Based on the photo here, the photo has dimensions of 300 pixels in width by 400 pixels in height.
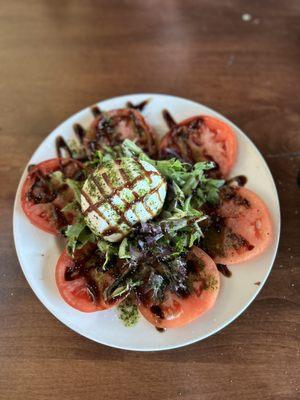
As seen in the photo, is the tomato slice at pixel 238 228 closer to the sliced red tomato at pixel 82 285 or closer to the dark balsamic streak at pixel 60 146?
the sliced red tomato at pixel 82 285

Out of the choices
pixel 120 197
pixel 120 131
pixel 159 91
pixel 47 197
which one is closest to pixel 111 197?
pixel 120 197

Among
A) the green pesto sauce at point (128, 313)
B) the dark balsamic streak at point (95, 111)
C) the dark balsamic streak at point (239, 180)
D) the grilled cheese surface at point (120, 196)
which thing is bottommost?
the green pesto sauce at point (128, 313)

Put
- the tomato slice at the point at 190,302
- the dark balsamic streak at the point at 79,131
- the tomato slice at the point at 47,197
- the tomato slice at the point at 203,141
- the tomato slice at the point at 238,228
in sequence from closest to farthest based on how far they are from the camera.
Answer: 1. the tomato slice at the point at 190,302
2. the tomato slice at the point at 238,228
3. the tomato slice at the point at 47,197
4. the tomato slice at the point at 203,141
5. the dark balsamic streak at the point at 79,131

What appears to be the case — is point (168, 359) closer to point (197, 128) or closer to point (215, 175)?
point (215, 175)

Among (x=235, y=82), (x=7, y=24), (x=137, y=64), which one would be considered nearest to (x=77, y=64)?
(x=137, y=64)

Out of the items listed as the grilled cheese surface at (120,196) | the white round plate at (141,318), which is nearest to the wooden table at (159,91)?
the white round plate at (141,318)
